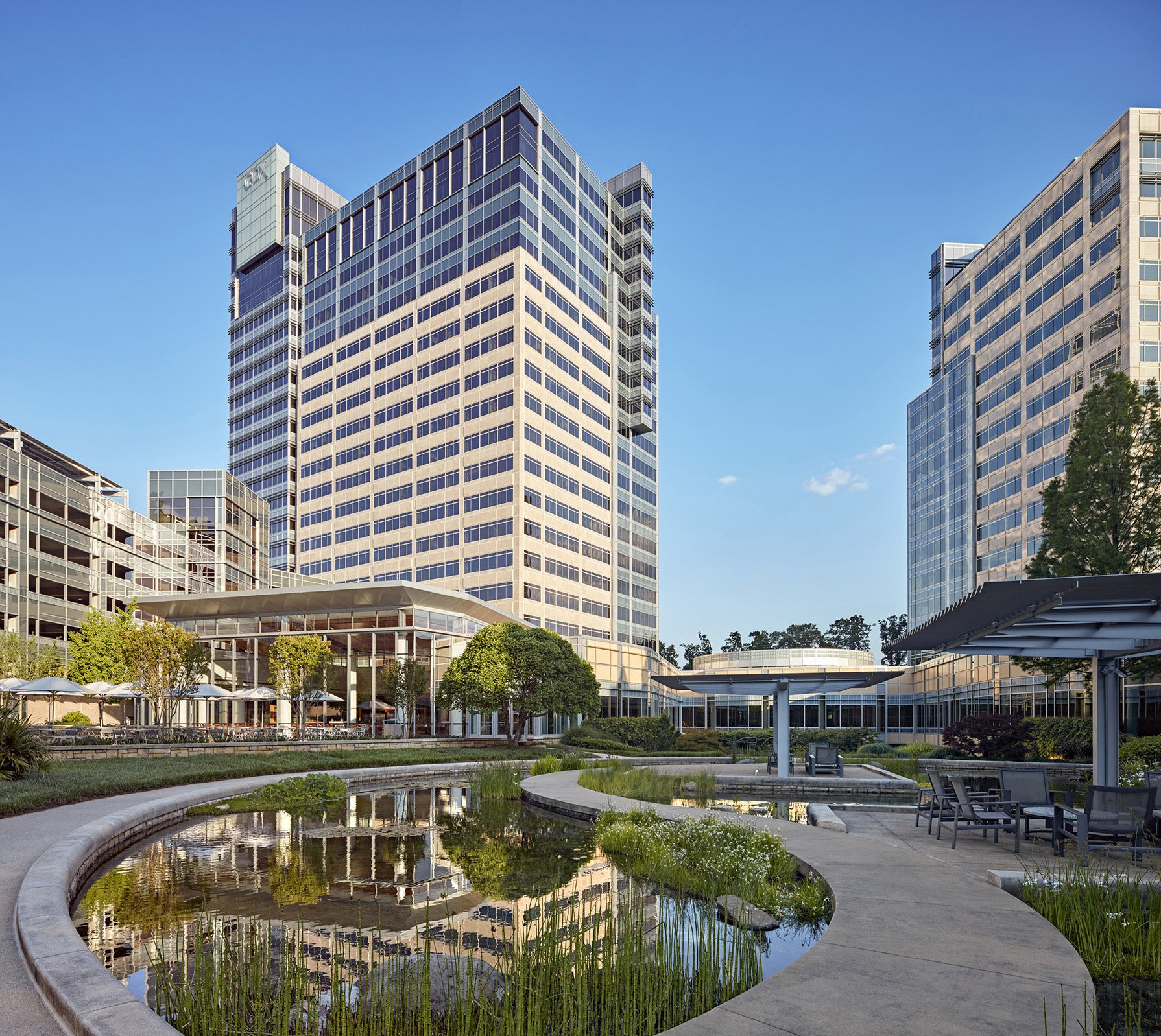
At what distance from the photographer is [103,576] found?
2795 inches

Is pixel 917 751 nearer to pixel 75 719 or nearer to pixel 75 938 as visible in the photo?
pixel 75 938

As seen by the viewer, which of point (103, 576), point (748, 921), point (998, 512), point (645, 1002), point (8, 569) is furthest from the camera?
point (103, 576)

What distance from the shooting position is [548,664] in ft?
125

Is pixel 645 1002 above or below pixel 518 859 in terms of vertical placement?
above

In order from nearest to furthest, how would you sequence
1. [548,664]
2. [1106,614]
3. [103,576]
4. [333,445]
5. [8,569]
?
1. [1106,614]
2. [548,664]
3. [8,569]
4. [103,576]
5. [333,445]

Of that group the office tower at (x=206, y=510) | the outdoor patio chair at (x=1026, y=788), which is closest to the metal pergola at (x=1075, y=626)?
the outdoor patio chair at (x=1026, y=788)

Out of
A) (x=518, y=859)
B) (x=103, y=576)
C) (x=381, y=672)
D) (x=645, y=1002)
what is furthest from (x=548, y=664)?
(x=103, y=576)

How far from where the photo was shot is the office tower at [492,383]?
6900 centimetres

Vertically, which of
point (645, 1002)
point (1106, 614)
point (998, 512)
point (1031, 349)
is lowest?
point (645, 1002)

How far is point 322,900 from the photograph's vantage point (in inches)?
358

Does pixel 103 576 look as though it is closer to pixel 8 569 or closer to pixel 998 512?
pixel 8 569

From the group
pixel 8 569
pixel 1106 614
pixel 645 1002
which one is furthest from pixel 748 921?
pixel 8 569

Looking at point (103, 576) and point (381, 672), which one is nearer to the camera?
point (381, 672)

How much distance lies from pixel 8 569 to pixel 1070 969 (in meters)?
67.9
